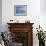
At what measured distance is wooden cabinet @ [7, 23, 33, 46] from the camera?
18.9 feet

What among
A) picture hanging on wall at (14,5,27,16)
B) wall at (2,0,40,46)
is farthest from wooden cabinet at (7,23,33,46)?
picture hanging on wall at (14,5,27,16)

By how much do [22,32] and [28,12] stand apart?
854 millimetres

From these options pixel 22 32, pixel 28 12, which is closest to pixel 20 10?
pixel 28 12

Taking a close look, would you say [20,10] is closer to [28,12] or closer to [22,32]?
[28,12]

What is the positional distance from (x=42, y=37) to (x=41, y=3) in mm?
1532

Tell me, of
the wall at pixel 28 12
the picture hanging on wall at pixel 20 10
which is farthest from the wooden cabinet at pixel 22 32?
the picture hanging on wall at pixel 20 10

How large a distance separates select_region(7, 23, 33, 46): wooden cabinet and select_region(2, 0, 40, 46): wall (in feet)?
0.71

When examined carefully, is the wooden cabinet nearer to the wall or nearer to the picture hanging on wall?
the wall

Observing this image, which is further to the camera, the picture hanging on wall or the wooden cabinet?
the picture hanging on wall

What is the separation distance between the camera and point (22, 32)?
5.86m

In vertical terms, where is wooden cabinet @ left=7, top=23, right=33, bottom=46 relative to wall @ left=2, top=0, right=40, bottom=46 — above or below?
below

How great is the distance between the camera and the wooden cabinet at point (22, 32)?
5.77 meters

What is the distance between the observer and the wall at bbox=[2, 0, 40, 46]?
233 inches

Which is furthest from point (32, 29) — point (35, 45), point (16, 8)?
point (16, 8)
